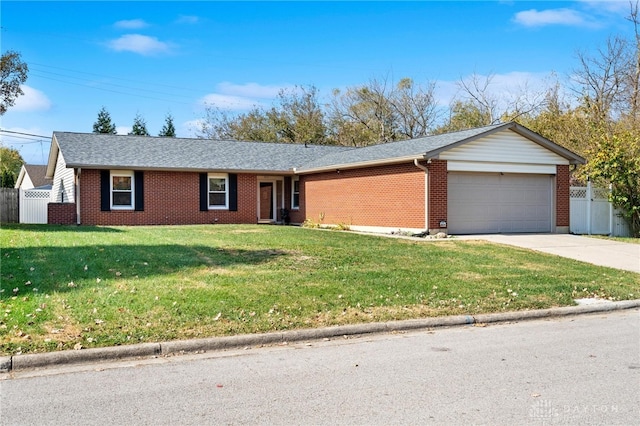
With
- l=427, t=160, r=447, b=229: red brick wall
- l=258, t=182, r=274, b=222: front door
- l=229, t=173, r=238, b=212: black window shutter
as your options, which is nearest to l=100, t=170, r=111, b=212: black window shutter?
l=229, t=173, r=238, b=212: black window shutter

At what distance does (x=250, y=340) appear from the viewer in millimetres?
6941

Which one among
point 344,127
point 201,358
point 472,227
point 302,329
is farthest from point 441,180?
point 344,127

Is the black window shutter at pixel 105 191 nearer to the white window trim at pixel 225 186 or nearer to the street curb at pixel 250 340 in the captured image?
the white window trim at pixel 225 186

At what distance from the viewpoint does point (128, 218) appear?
24.1 meters

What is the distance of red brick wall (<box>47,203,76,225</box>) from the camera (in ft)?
75.3

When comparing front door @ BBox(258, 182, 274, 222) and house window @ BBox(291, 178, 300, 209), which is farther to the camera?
front door @ BBox(258, 182, 274, 222)

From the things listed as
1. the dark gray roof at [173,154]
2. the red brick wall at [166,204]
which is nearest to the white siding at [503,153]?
the dark gray roof at [173,154]

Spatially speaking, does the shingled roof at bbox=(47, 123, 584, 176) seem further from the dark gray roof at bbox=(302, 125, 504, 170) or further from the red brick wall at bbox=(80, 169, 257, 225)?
the red brick wall at bbox=(80, 169, 257, 225)

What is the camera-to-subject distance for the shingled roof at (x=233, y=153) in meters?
20.6

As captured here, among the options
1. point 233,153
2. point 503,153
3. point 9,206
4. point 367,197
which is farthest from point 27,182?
point 503,153

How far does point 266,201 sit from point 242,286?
2002 cm

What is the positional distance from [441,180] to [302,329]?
42.1 feet

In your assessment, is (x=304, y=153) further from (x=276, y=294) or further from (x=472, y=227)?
(x=276, y=294)

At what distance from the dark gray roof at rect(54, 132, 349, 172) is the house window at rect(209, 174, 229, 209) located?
2.16 ft
